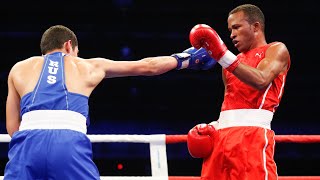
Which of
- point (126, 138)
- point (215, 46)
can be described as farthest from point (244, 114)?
point (126, 138)

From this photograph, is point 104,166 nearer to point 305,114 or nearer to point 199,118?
point 199,118

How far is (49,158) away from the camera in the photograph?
2182 millimetres

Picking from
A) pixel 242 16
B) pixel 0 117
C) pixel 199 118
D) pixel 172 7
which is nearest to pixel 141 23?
pixel 172 7

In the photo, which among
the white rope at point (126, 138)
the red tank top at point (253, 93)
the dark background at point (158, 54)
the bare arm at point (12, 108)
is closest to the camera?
the bare arm at point (12, 108)

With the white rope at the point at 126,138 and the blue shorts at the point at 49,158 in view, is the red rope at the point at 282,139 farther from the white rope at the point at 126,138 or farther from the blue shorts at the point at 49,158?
the blue shorts at the point at 49,158

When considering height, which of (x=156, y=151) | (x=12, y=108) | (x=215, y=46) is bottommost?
(x=156, y=151)

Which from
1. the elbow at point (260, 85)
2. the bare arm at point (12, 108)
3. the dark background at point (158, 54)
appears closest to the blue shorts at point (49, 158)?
the bare arm at point (12, 108)

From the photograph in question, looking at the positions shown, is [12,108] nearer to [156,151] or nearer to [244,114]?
[156,151]

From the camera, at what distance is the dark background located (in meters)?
7.43

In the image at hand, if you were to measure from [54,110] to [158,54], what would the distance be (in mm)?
5805

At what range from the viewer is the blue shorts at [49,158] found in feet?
7.16

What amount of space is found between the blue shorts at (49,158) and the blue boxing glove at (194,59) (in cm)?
77

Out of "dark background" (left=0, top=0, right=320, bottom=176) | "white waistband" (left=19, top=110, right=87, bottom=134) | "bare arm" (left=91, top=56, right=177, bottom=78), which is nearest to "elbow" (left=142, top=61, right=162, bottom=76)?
"bare arm" (left=91, top=56, right=177, bottom=78)

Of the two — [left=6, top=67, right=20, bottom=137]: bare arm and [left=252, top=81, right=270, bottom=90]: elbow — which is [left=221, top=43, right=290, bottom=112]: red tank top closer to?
[left=252, top=81, right=270, bottom=90]: elbow
